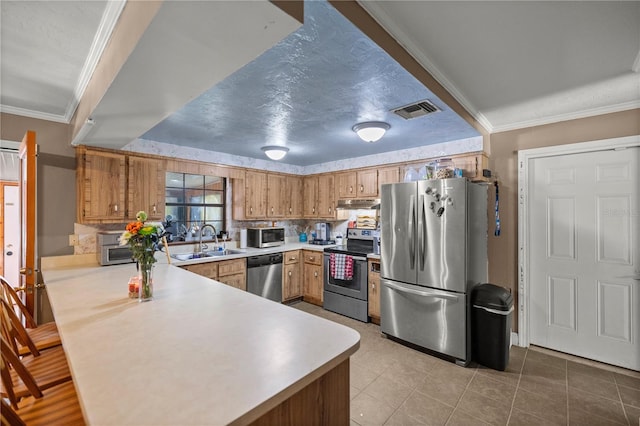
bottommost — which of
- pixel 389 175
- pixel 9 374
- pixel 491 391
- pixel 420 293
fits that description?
pixel 491 391

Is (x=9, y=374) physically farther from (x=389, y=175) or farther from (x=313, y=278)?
(x=389, y=175)

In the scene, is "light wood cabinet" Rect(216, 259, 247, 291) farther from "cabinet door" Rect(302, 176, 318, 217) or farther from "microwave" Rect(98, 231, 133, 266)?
"cabinet door" Rect(302, 176, 318, 217)

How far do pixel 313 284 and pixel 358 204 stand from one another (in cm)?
147

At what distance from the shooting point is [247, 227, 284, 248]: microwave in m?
4.38

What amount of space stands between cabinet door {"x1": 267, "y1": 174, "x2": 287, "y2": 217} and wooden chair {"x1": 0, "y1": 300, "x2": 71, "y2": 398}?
129 inches

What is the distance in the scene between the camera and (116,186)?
10.3ft

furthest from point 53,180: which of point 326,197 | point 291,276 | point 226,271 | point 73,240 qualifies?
point 326,197

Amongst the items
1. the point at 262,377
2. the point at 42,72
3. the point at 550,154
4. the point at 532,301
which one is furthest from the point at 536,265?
the point at 42,72

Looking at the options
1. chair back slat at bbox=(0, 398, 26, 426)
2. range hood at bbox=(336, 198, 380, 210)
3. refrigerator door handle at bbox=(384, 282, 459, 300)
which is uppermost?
range hood at bbox=(336, 198, 380, 210)

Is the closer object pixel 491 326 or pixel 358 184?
pixel 491 326

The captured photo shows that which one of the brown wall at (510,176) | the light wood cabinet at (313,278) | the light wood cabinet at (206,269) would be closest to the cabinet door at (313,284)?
the light wood cabinet at (313,278)

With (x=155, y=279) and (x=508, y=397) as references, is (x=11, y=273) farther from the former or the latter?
(x=508, y=397)

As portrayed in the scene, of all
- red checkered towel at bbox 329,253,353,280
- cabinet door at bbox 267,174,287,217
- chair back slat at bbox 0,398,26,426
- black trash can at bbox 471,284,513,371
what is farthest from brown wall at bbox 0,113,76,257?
black trash can at bbox 471,284,513,371

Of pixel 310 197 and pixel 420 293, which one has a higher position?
pixel 310 197
